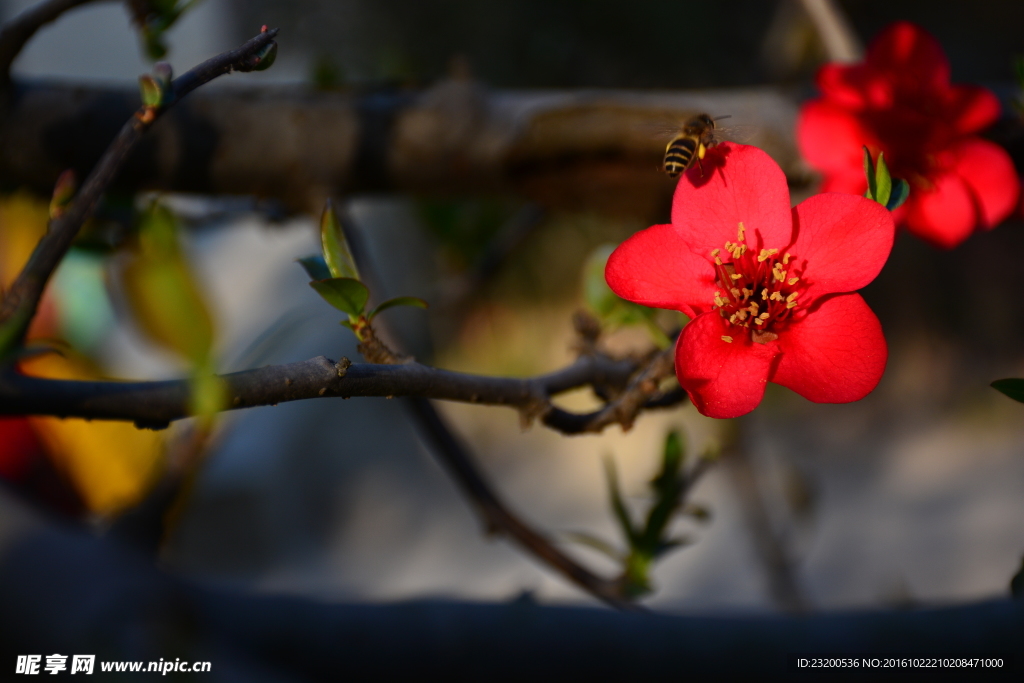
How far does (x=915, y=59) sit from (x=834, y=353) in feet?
1.02

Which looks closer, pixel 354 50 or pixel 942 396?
pixel 942 396

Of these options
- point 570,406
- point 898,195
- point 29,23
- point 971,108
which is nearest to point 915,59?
point 971,108

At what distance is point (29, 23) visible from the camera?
0.38 metres

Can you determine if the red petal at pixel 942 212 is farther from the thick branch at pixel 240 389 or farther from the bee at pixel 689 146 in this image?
the thick branch at pixel 240 389

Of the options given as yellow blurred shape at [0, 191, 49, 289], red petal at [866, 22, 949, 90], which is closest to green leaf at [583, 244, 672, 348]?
red petal at [866, 22, 949, 90]

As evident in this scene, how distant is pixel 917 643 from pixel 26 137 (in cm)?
80

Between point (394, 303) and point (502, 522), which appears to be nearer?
point (394, 303)

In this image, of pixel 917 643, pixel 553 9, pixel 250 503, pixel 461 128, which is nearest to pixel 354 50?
pixel 553 9

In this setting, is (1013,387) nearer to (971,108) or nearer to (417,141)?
(971,108)

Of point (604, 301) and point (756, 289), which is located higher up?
point (604, 301)

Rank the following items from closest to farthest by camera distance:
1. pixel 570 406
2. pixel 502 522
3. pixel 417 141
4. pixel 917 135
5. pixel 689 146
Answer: pixel 689 146, pixel 917 135, pixel 502 522, pixel 417 141, pixel 570 406

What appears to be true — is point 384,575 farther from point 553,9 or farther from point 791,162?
point 553,9

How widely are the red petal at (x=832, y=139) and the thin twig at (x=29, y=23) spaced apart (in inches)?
18.7

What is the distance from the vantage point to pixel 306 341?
2047mm
